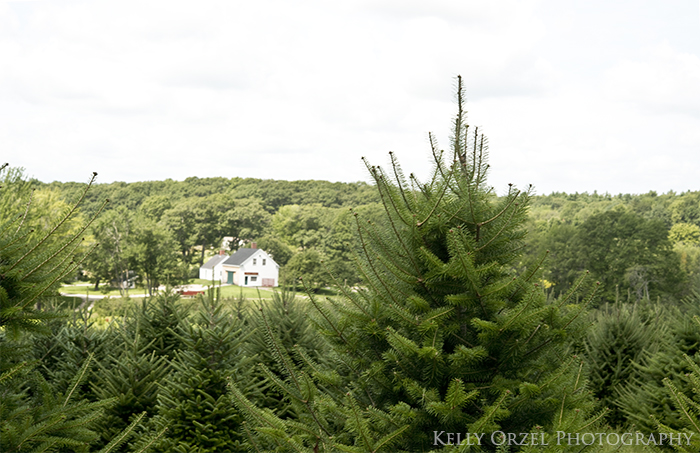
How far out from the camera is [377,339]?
3.66m

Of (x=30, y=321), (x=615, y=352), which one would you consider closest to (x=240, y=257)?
(x=615, y=352)

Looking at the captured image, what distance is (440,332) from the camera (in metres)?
3.31

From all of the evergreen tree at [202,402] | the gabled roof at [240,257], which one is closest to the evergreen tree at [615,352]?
the evergreen tree at [202,402]

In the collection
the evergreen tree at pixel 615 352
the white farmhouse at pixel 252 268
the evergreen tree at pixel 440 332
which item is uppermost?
the evergreen tree at pixel 440 332

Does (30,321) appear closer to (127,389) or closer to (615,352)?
(127,389)

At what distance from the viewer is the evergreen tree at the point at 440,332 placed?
3.18 metres

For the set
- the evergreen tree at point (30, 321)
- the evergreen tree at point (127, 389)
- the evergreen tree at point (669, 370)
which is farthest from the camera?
the evergreen tree at point (669, 370)

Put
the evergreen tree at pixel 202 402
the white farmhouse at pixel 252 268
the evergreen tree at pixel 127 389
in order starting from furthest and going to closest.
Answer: the white farmhouse at pixel 252 268 < the evergreen tree at pixel 127 389 < the evergreen tree at pixel 202 402

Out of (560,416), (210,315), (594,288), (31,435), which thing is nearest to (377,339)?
(560,416)

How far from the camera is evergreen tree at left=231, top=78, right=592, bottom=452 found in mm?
3180

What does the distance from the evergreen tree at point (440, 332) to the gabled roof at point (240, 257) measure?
60.7 m

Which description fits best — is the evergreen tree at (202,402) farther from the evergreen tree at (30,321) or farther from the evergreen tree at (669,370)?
the evergreen tree at (669,370)

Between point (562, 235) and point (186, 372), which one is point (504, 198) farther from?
point (562, 235)

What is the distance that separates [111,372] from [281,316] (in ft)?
9.14
